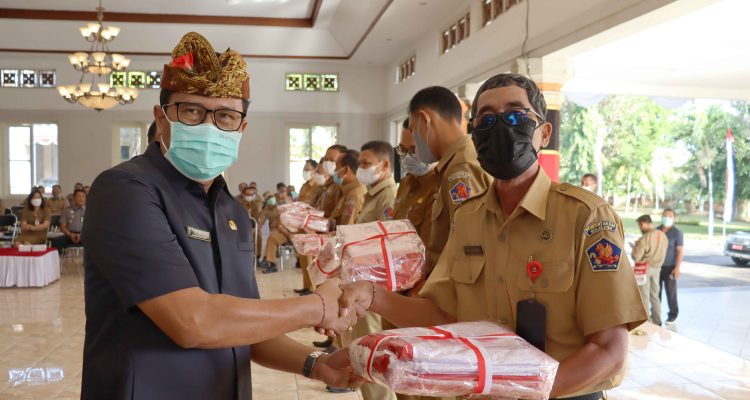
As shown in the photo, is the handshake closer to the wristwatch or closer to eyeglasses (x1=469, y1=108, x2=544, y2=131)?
the wristwatch

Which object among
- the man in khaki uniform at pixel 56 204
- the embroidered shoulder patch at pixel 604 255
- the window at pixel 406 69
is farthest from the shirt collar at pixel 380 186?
the man in khaki uniform at pixel 56 204

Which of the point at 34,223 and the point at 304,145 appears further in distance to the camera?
the point at 304,145

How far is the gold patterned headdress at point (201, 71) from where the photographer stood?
4.54 feet

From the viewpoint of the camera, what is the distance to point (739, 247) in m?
10.2

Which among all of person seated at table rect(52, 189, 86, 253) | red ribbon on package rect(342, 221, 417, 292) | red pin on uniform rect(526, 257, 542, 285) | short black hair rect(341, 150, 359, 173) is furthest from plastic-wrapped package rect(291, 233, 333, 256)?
person seated at table rect(52, 189, 86, 253)

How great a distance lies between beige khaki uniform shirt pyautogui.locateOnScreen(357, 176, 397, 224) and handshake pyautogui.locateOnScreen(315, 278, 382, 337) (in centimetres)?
217

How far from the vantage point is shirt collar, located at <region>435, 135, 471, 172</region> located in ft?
8.29

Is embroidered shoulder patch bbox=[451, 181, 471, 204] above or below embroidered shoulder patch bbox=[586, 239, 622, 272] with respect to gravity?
above

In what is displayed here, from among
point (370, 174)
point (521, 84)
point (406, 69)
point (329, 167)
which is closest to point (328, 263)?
point (521, 84)

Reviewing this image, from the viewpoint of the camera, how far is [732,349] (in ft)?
20.2

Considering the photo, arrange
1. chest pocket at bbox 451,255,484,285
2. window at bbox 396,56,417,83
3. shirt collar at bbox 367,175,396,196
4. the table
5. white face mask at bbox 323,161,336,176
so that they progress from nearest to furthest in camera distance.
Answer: chest pocket at bbox 451,255,484,285, shirt collar at bbox 367,175,396,196, white face mask at bbox 323,161,336,176, the table, window at bbox 396,56,417,83

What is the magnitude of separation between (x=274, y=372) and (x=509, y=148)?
3720mm

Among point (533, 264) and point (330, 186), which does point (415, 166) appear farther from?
point (330, 186)

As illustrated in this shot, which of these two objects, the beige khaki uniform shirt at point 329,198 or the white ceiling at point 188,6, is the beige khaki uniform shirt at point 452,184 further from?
the white ceiling at point 188,6
